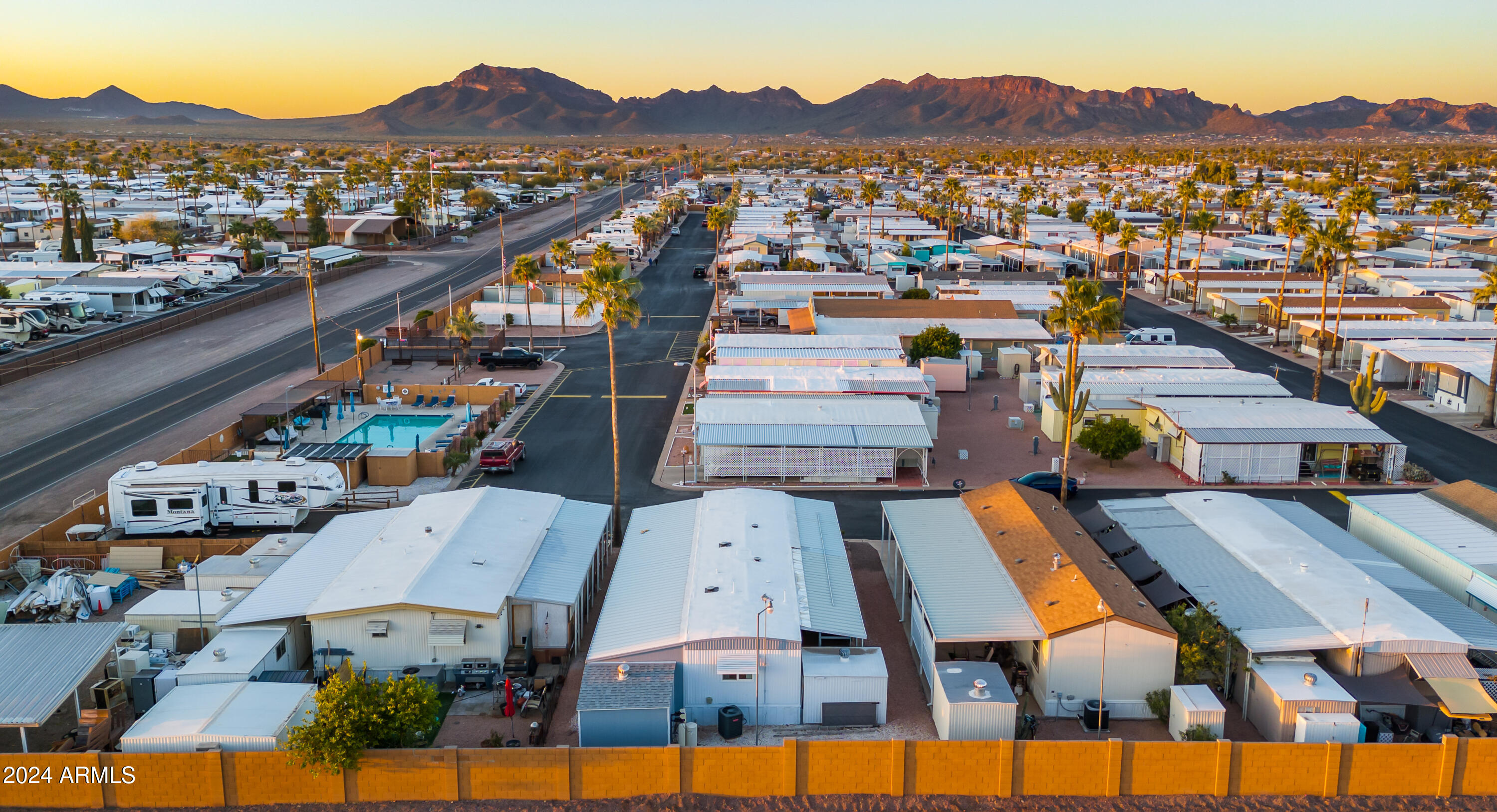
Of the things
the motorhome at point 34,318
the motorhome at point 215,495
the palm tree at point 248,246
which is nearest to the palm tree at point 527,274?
the motorhome at point 34,318

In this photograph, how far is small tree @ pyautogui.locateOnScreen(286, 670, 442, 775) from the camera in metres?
19.8

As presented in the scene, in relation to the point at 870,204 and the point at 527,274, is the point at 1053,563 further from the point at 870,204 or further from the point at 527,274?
the point at 870,204

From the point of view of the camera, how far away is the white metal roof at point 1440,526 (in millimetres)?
29672

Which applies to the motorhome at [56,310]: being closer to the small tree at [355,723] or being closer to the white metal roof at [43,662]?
the white metal roof at [43,662]

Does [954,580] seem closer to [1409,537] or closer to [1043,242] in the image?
[1409,537]

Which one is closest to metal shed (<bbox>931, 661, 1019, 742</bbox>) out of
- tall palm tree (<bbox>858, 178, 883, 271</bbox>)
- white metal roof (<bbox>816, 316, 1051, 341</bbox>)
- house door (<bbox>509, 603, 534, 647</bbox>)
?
house door (<bbox>509, 603, 534, 647</bbox>)

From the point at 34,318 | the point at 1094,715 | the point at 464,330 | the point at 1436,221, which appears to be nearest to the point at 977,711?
the point at 1094,715

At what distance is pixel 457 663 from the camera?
84.4 ft

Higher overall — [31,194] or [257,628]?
[31,194]

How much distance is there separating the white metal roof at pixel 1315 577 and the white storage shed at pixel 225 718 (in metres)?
23.7

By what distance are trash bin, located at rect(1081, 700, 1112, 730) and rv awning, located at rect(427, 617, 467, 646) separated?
49.3 ft

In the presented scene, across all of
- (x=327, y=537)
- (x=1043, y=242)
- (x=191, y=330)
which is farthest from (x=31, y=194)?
(x=327, y=537)

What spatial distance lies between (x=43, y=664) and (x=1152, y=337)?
6191 centimetres

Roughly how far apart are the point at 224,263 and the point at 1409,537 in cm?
9449
